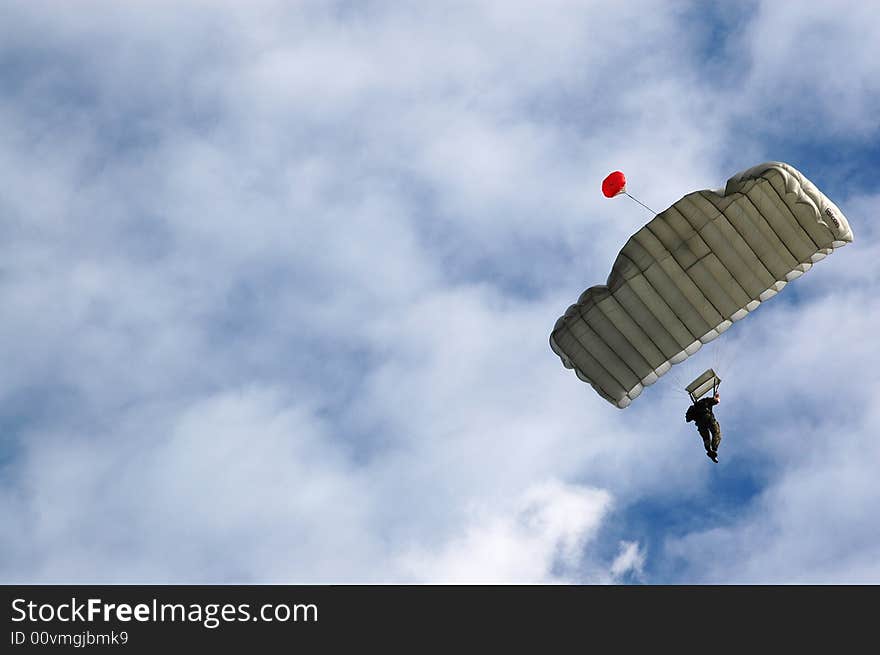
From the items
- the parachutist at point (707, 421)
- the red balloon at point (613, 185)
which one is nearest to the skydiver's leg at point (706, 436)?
the parachutist at point (707, 421)

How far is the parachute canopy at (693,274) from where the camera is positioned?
80.9 feet

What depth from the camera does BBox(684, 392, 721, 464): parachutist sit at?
85.6 ft

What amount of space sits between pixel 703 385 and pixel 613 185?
547cm

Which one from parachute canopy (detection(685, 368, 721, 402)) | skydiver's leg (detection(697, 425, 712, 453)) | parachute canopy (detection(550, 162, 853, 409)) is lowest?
skydiver's leg (detection(697, 425, 712, 453))

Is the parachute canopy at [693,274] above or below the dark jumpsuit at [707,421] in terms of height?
above

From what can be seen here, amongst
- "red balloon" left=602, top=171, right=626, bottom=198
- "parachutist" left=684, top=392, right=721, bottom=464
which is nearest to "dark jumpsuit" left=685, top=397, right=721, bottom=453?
"parachutist" left=684, top=392, right=721, bottom=464

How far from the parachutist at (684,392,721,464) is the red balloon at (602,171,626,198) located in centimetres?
543

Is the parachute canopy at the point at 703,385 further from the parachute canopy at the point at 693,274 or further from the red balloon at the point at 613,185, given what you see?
the red balloon at the point at 613,185

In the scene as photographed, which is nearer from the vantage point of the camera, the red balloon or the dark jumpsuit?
the red balloon

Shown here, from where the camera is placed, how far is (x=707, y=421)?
1030 inches

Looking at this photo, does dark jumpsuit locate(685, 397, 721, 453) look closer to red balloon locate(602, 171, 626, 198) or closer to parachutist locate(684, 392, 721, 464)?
parachutist locate(684, 392, 721, 464)

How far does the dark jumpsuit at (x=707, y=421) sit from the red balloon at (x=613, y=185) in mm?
5434
